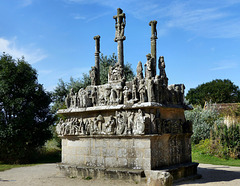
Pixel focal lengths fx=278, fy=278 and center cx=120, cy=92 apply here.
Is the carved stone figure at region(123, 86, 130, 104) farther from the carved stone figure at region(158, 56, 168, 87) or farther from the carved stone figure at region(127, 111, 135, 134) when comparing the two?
the carved stone figure at region(158, 56, 168, 87)

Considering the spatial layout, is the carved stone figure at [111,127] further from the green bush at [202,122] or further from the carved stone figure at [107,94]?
the green bush at [202,122]

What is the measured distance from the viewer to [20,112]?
17.1 m

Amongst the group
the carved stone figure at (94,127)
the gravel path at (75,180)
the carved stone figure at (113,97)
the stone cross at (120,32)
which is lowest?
the gravel path at (75,180)

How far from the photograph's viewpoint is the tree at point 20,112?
16647mm

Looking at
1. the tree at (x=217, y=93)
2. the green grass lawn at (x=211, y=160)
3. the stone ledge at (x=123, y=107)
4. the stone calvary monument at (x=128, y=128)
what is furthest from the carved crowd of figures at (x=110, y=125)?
the tree at (x=217, y=93)

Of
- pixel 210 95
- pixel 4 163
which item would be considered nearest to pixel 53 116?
pixel 4 163

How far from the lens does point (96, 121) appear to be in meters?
10.6

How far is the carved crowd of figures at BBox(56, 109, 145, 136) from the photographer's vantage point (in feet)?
30.6

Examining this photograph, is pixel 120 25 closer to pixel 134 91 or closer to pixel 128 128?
pixel 134 91

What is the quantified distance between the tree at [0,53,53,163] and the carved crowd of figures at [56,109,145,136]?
248 inches

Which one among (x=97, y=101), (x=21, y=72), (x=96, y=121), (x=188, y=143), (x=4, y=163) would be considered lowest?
(x=4, y=163)

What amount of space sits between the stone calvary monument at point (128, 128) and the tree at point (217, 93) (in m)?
33.6

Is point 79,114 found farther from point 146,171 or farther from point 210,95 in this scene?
point 210,95

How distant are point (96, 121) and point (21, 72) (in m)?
9.11
